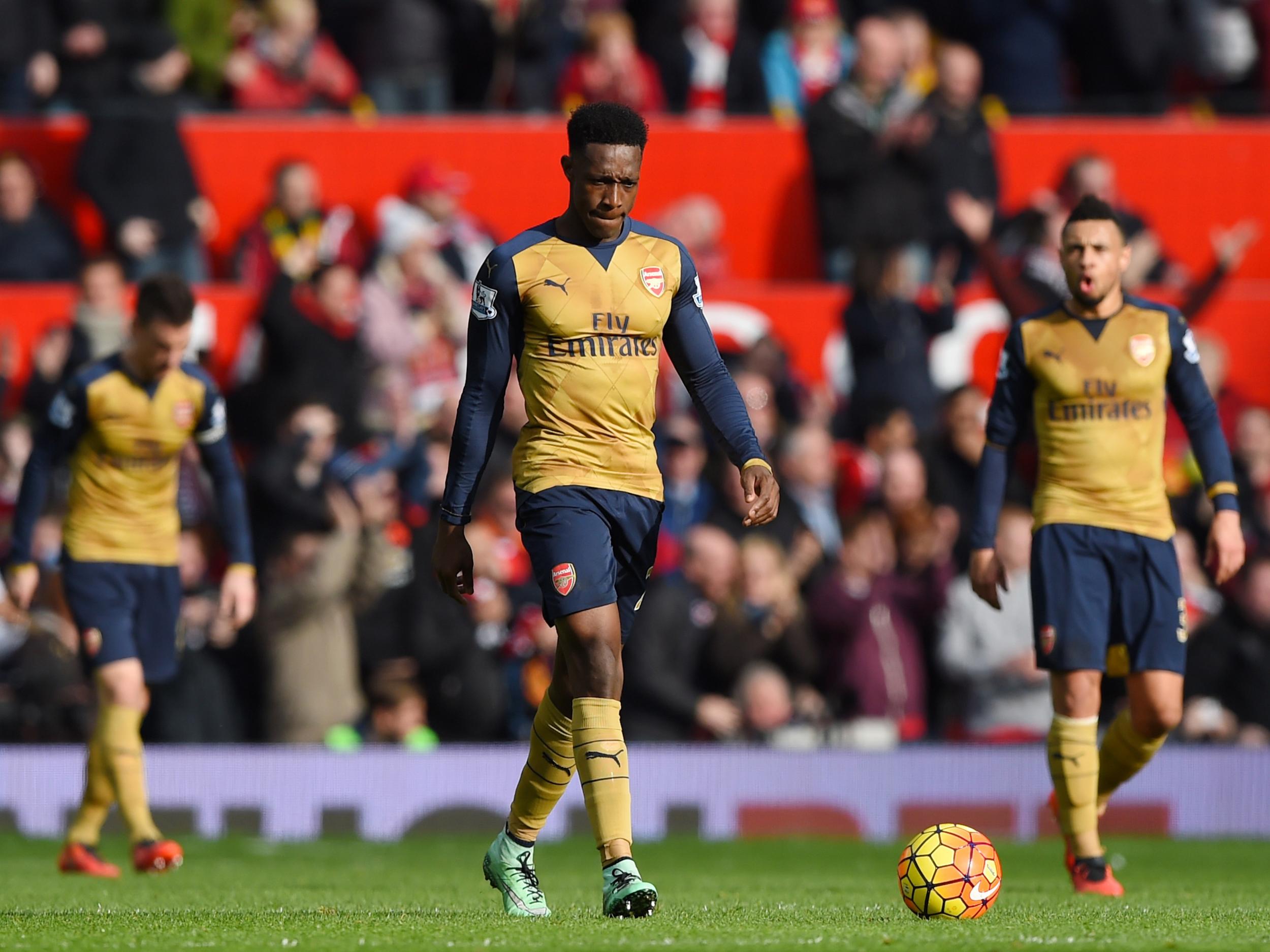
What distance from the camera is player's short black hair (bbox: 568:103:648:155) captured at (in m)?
6.61

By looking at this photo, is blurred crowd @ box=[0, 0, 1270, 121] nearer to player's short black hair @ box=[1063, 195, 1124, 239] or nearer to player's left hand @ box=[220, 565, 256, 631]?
player's left hand @ box=[220, 565, 256, 631]

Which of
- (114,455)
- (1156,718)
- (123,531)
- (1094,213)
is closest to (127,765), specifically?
(123,531)

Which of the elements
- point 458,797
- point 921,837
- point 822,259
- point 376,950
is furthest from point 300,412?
point 376,950

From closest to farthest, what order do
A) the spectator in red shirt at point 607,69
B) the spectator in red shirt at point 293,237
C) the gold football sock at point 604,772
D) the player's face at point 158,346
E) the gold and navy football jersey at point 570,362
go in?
the gold football sock at point 604,772, the gold and navy football jersey at point 570,362, the player's face at point 158,346, the spectator in red shirt at point 293,237, the spectator in red shirt at point 607,69

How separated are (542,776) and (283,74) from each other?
36.8ft

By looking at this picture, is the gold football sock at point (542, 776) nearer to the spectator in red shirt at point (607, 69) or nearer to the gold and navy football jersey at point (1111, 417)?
the gold and navy football jersey at point (1111, 417)

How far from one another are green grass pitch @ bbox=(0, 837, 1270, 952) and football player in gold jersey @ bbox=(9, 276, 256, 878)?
0.57 m

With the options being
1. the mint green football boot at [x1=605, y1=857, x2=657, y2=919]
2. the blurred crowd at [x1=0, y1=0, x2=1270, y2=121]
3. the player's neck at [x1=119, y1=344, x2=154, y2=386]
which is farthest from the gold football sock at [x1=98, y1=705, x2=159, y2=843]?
the blurred crowd at [x1=0, y1=0, x2=1270, y2=121]

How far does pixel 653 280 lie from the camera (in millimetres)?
6859

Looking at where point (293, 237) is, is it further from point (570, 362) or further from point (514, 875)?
point (514, 875)

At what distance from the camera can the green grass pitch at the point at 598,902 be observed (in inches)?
233

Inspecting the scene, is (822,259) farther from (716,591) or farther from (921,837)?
(921,837)

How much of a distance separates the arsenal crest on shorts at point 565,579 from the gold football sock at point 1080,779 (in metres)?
2.78

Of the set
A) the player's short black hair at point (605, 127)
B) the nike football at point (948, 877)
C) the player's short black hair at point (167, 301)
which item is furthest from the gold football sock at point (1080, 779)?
the player's short black hair at point (167, 301)
